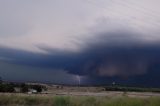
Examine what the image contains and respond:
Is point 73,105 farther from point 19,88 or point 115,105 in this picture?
point 19,88

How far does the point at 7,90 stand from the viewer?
113m

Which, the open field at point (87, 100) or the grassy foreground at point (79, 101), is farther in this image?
the open field at point (87, 100)

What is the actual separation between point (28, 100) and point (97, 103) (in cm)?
1754

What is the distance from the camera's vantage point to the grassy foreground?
44781 millimetres

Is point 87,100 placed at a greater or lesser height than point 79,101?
greater

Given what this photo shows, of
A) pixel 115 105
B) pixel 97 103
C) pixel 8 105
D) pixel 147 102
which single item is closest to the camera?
pixel 115 105

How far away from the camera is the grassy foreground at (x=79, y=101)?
44.8 meters

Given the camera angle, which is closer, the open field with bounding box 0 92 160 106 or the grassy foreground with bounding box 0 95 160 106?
the grassy foreground with bounding box 0 95 160 106

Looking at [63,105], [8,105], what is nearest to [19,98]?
[8,105]

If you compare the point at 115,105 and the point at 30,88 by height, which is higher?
the point at 30,88

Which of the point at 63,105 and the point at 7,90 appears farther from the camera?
the point at 7,90

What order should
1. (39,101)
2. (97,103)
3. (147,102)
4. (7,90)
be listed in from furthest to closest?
(7,90)
(39,101)
(97,103)
(147,102)

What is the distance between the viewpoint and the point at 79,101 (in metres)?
55.7

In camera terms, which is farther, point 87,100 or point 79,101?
point 87,100
